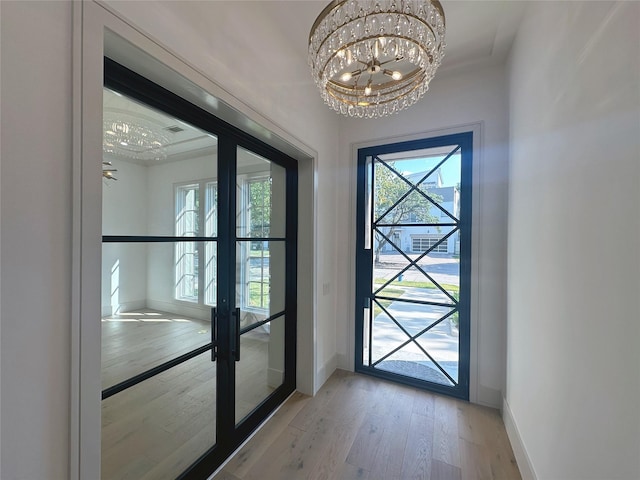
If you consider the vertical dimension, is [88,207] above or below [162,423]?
above

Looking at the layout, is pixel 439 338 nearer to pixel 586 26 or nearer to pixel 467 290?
pixel 467 290

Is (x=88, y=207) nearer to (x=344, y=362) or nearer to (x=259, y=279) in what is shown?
(x=259, y=279)

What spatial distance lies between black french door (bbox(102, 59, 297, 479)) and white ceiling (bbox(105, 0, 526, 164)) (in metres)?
0.01

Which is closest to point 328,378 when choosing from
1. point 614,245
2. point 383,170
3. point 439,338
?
point 439,338

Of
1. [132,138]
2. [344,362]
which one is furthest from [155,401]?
[344,362]

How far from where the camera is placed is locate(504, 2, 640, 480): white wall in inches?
28.6

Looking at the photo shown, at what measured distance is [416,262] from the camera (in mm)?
2498

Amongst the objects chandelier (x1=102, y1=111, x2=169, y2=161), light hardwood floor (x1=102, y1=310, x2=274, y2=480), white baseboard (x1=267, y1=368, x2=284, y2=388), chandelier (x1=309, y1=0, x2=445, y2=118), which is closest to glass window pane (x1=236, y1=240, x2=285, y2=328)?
light hardwood floor (x1=102, y1=310, x2=274, y2=480)

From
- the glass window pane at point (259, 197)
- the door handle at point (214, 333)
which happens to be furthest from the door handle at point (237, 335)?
the glass window pane at point (259, 197)

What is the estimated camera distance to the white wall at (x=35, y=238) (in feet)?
2.33

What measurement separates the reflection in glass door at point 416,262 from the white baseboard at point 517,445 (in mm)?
→ 353

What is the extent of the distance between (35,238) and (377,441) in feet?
7.14

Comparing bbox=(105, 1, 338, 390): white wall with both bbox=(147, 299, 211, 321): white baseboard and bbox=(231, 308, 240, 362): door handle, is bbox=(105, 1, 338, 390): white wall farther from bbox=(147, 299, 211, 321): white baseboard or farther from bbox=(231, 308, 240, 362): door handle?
bbox=(147, 299, 211, 321): white baseboard

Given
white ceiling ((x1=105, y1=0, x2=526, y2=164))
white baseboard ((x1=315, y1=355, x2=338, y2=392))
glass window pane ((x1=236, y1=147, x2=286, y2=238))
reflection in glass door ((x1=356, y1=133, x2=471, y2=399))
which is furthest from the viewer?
white baseboard ((x1=315, y1=355, x2=338, y2=392))
